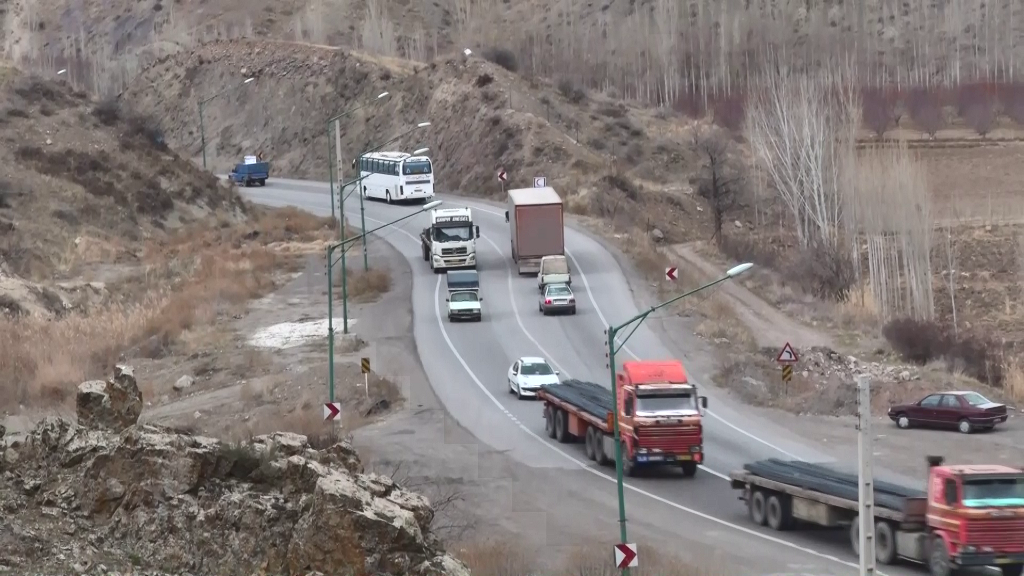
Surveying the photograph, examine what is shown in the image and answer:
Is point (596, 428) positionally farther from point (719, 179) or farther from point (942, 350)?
point (719, 179)

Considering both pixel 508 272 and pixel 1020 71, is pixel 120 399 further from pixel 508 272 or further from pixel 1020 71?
pixel 1020 71

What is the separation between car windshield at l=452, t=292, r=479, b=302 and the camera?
5266 centimetres

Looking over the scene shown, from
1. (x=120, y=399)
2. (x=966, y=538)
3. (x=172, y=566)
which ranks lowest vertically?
(x=966, y=538)

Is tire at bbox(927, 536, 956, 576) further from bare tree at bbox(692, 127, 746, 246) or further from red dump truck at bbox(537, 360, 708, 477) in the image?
bare tree at bbox(692, 127, 746, 246)

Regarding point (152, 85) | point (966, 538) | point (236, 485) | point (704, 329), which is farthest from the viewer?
point (152, 85)

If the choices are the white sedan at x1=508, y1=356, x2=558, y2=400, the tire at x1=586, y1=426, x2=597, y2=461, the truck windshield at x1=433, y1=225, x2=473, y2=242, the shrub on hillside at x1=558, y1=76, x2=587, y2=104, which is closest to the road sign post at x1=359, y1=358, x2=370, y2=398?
the white sedan at x1=508, y1=356, x2=558, y2=400

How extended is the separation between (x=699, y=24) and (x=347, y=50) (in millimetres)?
58599

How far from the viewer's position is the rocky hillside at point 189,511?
14547mm

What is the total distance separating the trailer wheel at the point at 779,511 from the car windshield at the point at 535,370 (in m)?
15.8

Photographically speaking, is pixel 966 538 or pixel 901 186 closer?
pixel 966 538

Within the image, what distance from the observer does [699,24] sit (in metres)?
156

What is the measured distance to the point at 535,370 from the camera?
42.0 m

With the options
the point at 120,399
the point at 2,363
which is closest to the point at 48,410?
the point at 2,363

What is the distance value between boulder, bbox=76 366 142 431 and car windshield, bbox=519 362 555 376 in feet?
78.3
